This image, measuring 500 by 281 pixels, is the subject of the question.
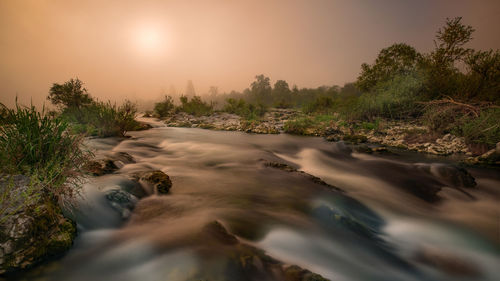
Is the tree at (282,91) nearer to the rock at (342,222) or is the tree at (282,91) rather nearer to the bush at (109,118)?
the bush at (109,118)

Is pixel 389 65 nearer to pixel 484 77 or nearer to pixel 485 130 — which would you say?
pixel 484 77

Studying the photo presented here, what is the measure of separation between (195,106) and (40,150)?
22.4m

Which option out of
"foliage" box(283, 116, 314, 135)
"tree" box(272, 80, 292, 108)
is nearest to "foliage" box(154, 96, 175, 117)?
"foliage" box(283, 116, 314, 135)

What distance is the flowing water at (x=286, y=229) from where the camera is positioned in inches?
87.7

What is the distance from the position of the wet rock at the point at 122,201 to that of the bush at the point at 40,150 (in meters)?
0.51

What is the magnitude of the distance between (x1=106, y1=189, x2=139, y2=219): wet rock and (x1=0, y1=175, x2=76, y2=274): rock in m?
0.67

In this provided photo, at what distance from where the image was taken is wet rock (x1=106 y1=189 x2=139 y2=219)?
316 centimetres

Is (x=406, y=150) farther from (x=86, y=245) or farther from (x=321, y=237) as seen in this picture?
(x=86, y=245)

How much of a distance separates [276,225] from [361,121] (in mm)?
13612

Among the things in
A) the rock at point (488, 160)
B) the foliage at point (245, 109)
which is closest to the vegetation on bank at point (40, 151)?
the rock at point (488, 160)

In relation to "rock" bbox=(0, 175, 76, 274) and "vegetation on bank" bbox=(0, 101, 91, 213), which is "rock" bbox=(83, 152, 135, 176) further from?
"rock" bbox=(0, 175, 76, 274)

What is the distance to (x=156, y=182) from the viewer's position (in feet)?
13.4

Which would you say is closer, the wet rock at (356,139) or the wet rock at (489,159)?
the wet rock at (489,159)

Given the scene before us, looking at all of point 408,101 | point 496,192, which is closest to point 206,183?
point 496,192
